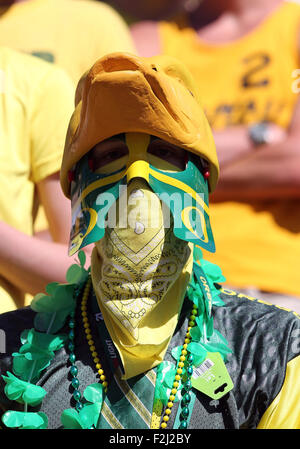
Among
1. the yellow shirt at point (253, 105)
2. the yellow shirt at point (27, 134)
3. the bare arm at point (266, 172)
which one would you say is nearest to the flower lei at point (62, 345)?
the yellow shirt at point (27, 134)

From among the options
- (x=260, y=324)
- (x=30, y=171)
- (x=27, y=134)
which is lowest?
(x=260, y=324)

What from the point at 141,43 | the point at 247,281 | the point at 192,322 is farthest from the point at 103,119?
the point at 141,43

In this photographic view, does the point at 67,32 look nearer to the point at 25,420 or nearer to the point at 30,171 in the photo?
the point at 30,171

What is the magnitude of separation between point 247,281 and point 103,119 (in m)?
1.04

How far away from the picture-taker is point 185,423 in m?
1.62

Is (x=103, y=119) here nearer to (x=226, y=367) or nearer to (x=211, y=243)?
(x=211, y=243)

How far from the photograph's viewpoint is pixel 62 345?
1.78 metres

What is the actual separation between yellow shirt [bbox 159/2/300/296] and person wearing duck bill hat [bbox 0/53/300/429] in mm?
746

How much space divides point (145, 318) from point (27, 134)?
79 cm

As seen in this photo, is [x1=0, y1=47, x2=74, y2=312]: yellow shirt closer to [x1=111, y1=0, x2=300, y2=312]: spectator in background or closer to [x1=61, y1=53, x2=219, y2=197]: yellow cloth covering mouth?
[x1=61, y1=53, x2=219, y2=197]: yellow cloth covering mouth

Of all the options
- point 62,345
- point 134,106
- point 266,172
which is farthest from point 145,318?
point 266,172

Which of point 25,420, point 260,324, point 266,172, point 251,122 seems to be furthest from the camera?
point 251,122

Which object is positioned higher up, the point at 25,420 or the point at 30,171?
the point at 30,171

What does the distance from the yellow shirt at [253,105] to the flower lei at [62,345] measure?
64 cm
